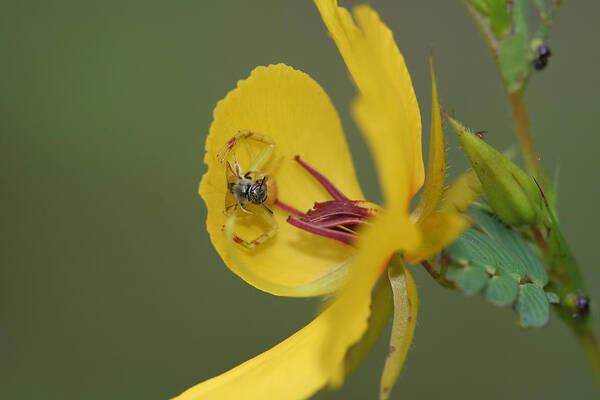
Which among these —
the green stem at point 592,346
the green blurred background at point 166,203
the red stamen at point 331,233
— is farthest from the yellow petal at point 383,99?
the green blurred background at point 166,203

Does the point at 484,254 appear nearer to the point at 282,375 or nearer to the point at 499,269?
the point at 499,269

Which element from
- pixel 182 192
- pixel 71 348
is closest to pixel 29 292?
pixel 71 348

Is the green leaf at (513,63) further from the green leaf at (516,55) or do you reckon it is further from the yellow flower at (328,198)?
the yellow flower at (328,198)

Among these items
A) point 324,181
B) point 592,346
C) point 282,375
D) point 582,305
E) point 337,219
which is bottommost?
point 592,346

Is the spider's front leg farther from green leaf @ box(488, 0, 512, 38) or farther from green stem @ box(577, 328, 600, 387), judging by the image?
green stem @ box(577, 328, 600, 387)

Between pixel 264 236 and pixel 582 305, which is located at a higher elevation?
pixel 264 236

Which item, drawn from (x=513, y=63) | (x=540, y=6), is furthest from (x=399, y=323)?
(x=540, y=6)
